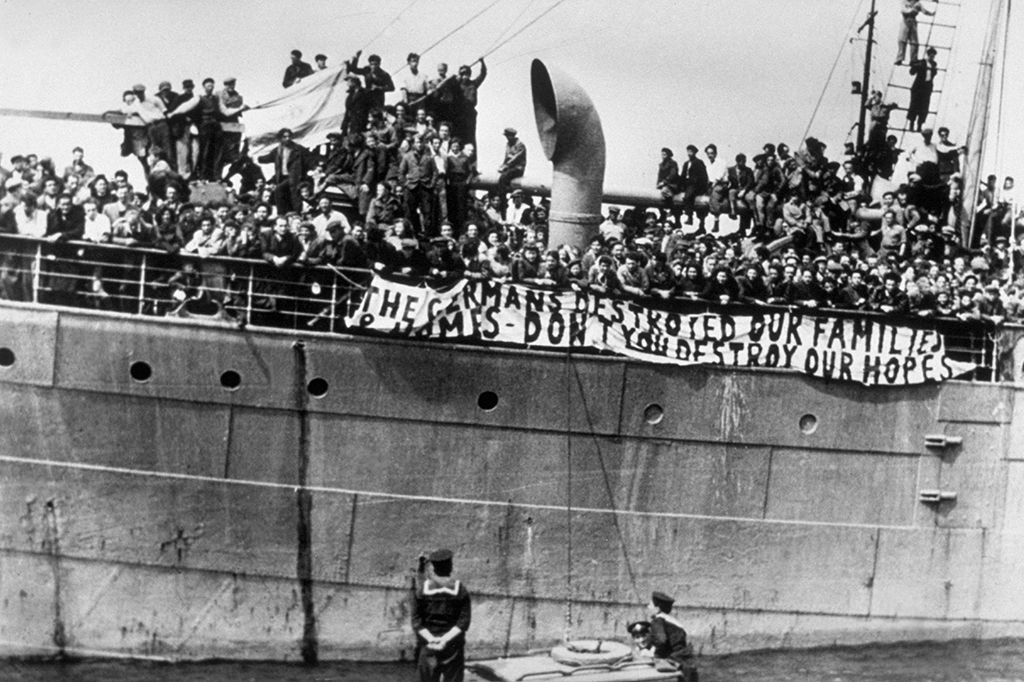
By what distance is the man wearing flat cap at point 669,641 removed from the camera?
1173cm

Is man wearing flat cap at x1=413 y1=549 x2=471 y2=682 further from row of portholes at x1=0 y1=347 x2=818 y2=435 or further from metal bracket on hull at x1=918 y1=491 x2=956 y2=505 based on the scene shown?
metal bracket on hull at x1=918 y1=491 x2=956 y2=505

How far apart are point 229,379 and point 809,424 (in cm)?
651

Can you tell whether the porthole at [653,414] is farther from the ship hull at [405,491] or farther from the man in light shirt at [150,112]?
the man in light shirt at [150,112]

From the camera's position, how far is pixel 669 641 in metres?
11.8

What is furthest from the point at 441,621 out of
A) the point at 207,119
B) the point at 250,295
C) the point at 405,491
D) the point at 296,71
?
the point at 296,71

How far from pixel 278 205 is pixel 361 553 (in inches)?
185

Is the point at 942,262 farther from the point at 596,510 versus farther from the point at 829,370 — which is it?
the point at 596,510

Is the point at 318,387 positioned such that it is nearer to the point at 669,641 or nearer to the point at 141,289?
the point at 141,289

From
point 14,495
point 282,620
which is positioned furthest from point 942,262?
point 14,495

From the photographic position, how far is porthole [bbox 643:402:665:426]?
14.3 meters

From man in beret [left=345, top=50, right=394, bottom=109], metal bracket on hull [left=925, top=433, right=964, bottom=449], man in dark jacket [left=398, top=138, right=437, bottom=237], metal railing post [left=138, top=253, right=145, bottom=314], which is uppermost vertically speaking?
man in beret [left=345, top=50, right=394, bottom=109]

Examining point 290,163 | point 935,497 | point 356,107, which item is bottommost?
point 935,497

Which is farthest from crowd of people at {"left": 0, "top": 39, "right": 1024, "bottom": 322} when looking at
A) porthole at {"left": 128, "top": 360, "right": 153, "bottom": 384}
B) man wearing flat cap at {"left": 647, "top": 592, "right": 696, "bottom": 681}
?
man wearing flat cap at {"left": 647, "top": 592, "right": 696, "bottom": 681}

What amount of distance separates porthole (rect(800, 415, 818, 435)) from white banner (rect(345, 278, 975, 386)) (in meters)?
0.50
